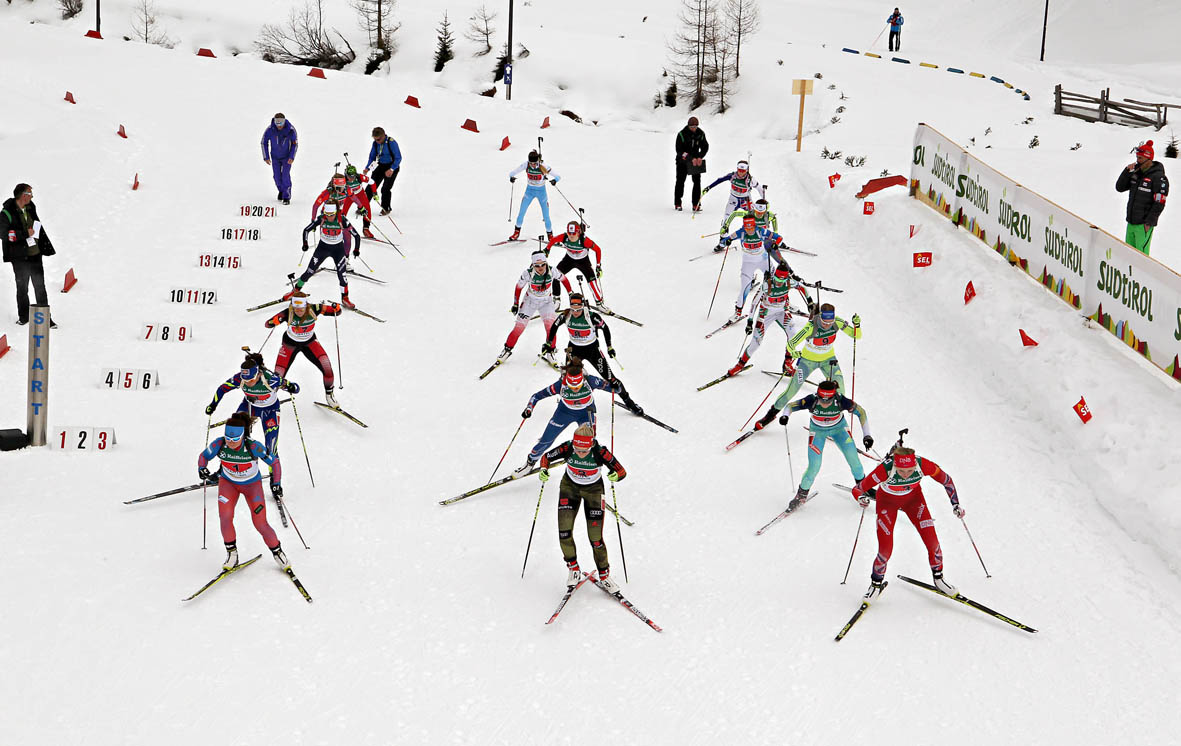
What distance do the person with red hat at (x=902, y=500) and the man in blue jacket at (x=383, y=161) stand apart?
500 inches

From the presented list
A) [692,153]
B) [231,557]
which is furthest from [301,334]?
[692,153]

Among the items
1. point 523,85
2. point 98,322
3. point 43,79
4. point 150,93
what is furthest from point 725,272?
point 523,85

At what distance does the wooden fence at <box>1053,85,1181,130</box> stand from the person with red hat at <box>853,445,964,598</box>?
894 inches

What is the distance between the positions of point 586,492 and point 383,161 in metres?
11.8

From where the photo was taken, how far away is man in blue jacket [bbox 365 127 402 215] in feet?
64.5

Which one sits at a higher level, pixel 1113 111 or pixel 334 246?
pixel 1113 111

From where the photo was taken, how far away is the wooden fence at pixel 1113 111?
94.8 ft

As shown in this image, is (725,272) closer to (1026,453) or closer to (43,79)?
(1026,453)

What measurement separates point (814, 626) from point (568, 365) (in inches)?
149

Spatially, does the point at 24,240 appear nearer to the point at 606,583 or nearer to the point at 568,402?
the point at 568,402

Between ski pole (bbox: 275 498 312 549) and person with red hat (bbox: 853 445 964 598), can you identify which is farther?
ski pole (bbox: 275 498 312 549)

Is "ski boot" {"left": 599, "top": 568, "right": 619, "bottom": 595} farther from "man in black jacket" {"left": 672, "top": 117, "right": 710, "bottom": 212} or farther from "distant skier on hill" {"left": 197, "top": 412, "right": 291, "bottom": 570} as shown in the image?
"man in black jacket" {"left": 672, "top": 117, "right": 710, "bottom": 212}

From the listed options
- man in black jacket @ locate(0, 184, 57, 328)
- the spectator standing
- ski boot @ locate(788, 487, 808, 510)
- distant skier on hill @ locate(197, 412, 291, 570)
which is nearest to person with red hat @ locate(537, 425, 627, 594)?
ski boot @ locate(788, 487, 808, 510)

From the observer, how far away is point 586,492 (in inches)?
380
